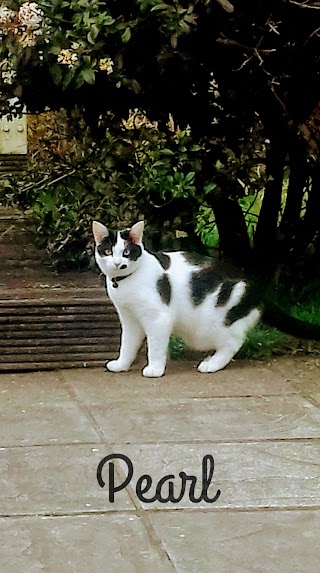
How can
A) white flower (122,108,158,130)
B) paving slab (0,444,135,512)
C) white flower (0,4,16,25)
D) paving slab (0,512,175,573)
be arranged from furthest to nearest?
white flower (122,108,158,130) < white flower (0,4,16,25) < paving slab (0,444,135,512) < paving slab (0,512,175,573)

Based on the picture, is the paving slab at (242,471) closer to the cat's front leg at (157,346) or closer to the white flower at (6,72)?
the cat's front leg at (157,346)

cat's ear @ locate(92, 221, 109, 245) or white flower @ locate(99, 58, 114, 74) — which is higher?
white flower @ locate(99, 58, 114, 74)

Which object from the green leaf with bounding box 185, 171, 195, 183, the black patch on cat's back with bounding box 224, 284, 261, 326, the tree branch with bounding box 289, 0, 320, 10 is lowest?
the black patch on cat's back with bounding box 224, 284, 261, 326

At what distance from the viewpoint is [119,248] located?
206 inches

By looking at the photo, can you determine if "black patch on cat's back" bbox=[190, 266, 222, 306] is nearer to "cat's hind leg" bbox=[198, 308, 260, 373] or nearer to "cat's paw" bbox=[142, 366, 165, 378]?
"cat's hind leg" bbox=[198, 308, 260, 373]

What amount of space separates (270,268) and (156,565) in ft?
12.5

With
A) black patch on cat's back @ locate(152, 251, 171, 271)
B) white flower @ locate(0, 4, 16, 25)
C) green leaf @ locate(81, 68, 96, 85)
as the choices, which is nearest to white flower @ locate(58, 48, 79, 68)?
green leaf @ locate(81, 68, 96, 85)

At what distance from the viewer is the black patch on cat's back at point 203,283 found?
18.0 ft

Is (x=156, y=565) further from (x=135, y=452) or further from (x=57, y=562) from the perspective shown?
(x=135, y=452)

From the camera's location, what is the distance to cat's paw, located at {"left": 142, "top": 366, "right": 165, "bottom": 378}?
539cm

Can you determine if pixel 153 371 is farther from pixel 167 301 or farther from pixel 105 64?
pixel 105 64

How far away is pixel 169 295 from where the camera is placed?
5.40 meters

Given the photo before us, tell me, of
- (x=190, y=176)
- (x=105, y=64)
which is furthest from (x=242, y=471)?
(x=105, y=64)

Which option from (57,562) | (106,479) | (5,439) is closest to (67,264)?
(5,439)
